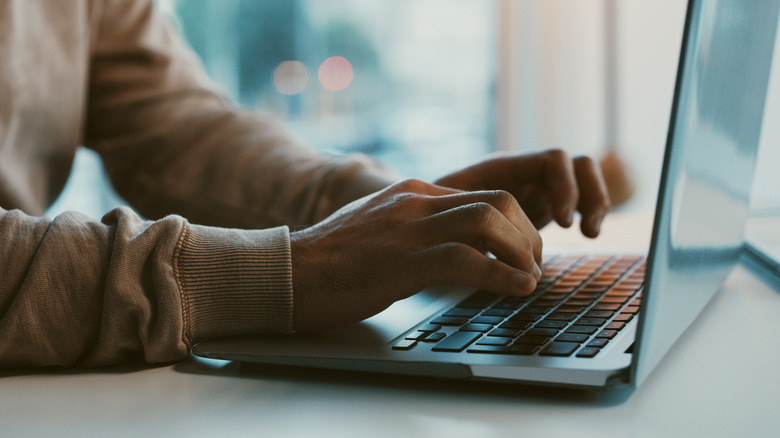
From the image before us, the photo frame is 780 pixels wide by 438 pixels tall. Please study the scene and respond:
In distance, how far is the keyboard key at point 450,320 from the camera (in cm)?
48

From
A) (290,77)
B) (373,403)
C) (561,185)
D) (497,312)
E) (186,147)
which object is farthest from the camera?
(290,77)

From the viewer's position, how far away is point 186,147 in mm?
940

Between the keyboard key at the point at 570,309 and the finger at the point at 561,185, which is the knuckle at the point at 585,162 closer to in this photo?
the finger at the point at 561,185

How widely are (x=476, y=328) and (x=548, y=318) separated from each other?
55 millimetres

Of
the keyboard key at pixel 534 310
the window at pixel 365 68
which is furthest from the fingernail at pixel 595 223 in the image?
the window at pixel 365 68

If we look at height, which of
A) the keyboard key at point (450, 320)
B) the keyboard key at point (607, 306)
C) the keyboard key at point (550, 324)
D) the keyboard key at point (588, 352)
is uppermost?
the keyboard key at point (588, 352)

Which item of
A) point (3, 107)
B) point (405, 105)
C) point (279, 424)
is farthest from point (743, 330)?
A: point (405, 105)

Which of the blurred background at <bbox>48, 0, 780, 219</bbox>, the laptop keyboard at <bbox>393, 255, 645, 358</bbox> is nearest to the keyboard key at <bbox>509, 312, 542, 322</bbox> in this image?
the laptop keyboard at <bbox>393, 255, 645, 358</bbox>

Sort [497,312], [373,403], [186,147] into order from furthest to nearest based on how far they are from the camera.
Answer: [186,147] → [497,312] → [373,403]

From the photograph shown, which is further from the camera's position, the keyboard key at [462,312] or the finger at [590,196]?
the finger at [590,196]

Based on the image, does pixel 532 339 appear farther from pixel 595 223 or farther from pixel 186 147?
pixel 186 147

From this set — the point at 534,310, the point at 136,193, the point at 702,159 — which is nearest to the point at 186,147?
the point at 136,193

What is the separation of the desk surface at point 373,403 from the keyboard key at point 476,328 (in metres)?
0.06

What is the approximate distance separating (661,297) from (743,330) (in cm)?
18
